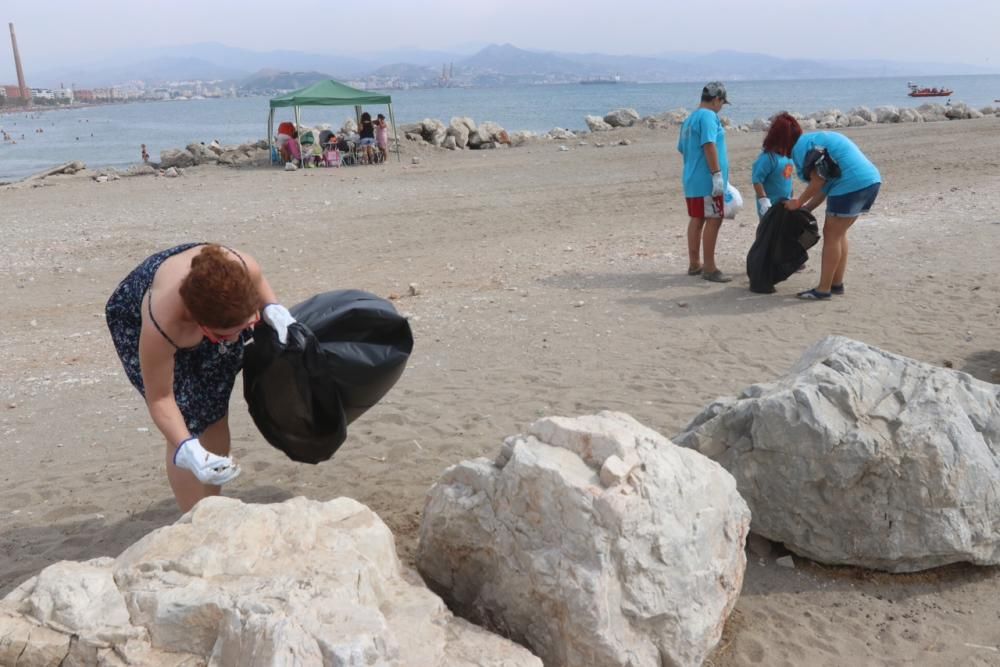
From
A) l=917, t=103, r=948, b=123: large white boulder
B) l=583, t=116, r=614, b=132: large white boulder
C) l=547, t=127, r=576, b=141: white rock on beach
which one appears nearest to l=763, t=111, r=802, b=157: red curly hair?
l=547, t=127, r=576, b=141: white rock on beach

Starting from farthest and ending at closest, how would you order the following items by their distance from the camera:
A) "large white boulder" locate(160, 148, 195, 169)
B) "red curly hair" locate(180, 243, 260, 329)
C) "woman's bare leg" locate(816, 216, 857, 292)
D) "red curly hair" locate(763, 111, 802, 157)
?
"large white boulder" locate(160, 148, 195, 169), "red curly hair" locate(763, 111, 802, 157), "woman's bare leg" locate(816, 216, 857, 292), "red curly hair" locate(180, 243, 260, 329)

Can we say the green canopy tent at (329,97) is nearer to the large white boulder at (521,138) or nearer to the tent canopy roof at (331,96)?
the tent canopy roof at (331,96)

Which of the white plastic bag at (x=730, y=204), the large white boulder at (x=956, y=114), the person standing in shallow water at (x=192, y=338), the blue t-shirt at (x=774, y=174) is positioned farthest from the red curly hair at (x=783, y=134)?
the large white boulder at (x=956, y=114)

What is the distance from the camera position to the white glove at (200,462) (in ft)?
10.5

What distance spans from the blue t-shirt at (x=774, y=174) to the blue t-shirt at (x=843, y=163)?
26.5 inches

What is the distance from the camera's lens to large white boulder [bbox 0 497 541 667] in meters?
2.35

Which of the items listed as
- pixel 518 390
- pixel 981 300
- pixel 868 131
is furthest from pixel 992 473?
pixel 868 131

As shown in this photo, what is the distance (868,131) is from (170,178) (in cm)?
1964

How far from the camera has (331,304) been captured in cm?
387

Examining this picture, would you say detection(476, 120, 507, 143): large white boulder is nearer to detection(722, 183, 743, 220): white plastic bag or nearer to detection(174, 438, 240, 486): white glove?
detection(722, 183, 743, 220): white plastic bag

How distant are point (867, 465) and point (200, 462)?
109 inches

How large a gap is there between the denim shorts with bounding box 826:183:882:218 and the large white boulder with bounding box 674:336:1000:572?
3.63 metres

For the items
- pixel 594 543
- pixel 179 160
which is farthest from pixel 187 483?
pixel 179 160

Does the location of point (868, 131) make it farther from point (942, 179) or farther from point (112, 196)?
point (112, 196)
